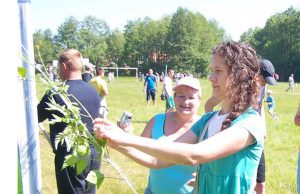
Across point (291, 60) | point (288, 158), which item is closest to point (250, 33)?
point (291, 60)

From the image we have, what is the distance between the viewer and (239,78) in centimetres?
225

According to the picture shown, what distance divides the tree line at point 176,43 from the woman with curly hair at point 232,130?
286 feet

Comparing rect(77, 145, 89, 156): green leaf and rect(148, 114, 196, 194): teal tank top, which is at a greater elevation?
rect(77, 145, 89, 156): green leaf

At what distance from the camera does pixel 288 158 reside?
8.44 m

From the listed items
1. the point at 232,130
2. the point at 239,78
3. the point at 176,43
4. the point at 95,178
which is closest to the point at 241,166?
the point at 232,130

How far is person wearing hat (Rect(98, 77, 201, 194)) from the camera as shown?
11.0ft

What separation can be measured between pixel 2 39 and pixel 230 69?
1.21 meters

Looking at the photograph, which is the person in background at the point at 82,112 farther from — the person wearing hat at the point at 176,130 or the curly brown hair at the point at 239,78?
the curly brown hair at the point at 239,78

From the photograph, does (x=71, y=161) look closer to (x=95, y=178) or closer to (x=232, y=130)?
(x=95, y=178)

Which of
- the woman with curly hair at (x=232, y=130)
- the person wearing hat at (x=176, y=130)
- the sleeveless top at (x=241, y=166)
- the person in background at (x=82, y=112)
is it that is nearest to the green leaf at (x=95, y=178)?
the woman with curly hair at (x=232, y=130)

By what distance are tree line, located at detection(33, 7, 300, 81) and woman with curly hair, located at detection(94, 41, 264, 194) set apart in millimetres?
87108

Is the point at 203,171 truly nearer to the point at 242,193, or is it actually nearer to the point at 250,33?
the point at 242,193

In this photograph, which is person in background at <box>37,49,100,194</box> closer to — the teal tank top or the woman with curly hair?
the teal tank top

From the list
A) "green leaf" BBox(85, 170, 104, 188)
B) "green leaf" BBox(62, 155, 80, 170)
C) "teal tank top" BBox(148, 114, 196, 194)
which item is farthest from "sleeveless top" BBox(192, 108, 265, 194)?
"teal tank top" BBox(148, 114, 196, 194)
